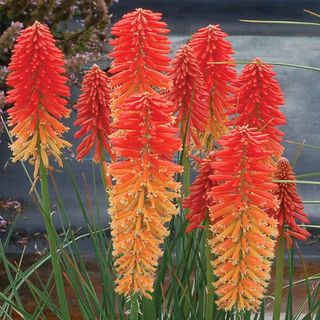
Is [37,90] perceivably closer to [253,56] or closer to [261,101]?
[261,101]

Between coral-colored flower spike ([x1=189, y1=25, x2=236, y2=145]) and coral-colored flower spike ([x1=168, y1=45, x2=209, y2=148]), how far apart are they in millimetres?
134

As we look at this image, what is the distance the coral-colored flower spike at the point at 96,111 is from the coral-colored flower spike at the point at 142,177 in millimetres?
617

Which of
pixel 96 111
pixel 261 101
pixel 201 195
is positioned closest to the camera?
pixel 201 195

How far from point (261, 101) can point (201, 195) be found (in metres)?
0.48

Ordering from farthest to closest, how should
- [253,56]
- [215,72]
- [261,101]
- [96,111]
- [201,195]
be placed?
[253,56]
[215,72]
[96,111]
[261,101]
[201,195]

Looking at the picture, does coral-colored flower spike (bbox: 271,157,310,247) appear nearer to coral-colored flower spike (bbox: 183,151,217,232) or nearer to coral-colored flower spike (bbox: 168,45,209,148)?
coral-colored flower spike (bbox: 183,151,217,232)

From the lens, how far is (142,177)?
2.21 metres

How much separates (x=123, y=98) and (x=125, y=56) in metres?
0.12

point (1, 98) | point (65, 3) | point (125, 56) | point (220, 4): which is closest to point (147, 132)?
point (125, 56)

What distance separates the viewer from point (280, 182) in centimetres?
249

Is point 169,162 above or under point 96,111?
above

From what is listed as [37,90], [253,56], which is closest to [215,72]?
[37,90]

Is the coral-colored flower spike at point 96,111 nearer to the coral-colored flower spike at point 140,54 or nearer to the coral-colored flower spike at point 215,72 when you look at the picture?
the coral-colored flower spike at point 140,54

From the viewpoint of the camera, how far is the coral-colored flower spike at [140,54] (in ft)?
8.39
